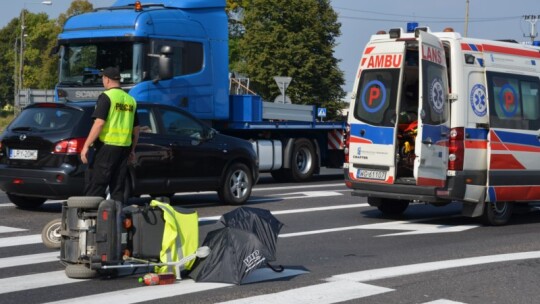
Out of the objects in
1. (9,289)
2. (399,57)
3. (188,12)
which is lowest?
(9,289)

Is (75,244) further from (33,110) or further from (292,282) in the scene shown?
(33,110)

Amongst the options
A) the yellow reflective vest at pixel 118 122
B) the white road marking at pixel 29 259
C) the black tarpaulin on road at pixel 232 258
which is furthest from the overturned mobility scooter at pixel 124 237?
the white road marking at pixel 29 259

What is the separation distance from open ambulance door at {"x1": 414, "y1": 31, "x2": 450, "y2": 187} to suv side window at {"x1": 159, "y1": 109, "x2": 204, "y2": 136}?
3.87m

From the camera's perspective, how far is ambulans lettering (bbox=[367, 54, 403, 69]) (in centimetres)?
1270

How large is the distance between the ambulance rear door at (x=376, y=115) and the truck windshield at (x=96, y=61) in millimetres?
4876

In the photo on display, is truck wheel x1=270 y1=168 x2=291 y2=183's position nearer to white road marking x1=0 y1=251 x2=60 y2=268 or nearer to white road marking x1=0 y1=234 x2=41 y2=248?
white road marking x1=0 y1=234 x2=41 y2=248

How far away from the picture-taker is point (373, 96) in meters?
13.1

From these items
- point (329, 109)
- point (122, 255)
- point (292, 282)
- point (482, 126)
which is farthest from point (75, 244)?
point (329, 109)

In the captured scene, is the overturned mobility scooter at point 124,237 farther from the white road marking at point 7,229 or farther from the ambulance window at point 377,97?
the ambulance window at point 377,97

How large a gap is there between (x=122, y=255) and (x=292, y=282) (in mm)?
1544

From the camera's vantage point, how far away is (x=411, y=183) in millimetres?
12547

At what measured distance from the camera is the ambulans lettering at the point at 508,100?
43.3 ft

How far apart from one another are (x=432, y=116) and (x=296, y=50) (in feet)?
169

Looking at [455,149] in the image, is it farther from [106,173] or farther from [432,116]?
[106,173]
